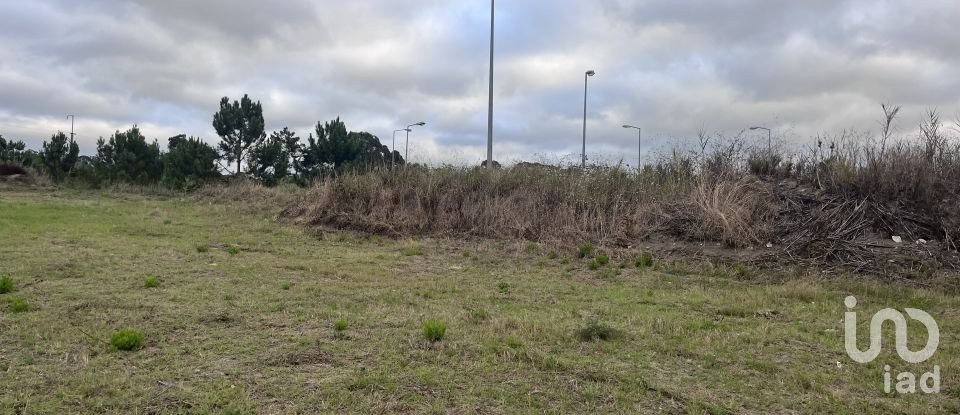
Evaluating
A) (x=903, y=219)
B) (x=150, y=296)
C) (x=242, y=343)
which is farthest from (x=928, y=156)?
(x=150, y=296)

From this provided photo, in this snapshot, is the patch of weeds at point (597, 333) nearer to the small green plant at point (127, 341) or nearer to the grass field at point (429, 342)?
the grass field at point (429, 342)

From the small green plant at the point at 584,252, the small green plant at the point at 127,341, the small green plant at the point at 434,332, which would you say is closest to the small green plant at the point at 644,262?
the small green plant at the point at 584,252

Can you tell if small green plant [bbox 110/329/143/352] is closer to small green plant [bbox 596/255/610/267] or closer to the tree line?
small green plant [bbox 596/255/610/267]

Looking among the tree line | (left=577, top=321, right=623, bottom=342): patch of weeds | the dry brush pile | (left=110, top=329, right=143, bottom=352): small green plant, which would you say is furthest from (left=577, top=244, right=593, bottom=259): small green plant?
the tree line

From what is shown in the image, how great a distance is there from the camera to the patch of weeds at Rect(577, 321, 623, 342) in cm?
474

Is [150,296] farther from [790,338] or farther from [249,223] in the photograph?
[249,223]

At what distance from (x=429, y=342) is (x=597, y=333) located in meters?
1.42

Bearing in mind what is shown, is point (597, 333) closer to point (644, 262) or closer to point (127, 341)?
point (127, 341)

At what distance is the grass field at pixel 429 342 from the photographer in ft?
11.1

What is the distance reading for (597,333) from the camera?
15.8 ft

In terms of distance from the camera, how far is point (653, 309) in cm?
615

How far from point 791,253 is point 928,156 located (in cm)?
367

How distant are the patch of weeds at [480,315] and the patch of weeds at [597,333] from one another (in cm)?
95

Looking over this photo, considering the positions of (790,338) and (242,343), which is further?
(790,338)
